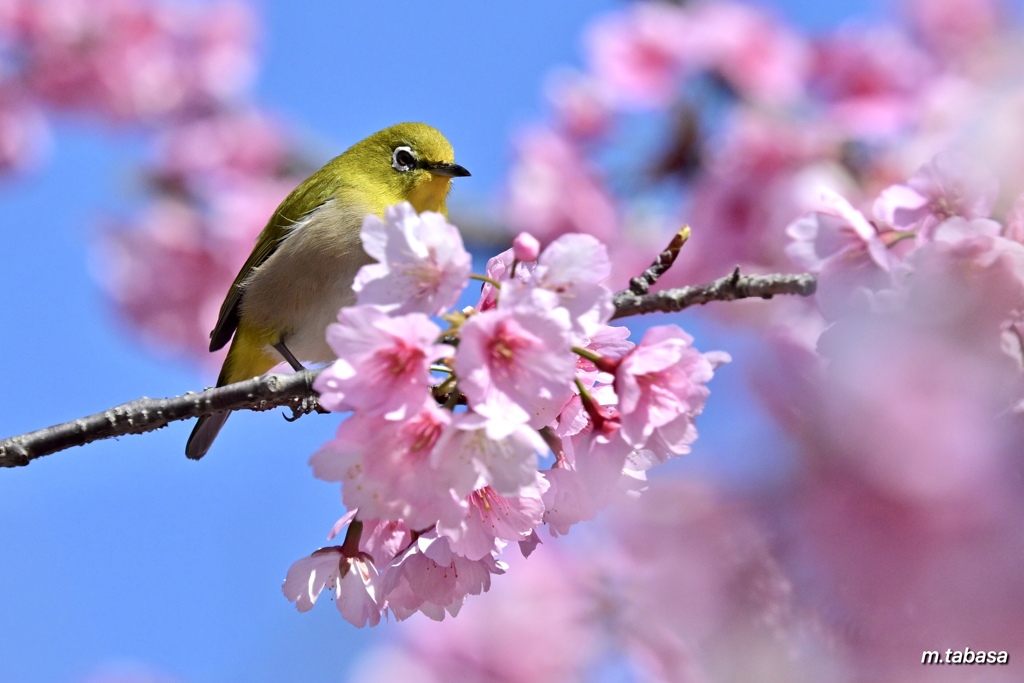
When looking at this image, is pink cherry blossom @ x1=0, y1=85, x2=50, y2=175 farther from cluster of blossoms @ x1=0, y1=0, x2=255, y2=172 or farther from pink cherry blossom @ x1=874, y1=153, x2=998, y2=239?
pink cherry blossom @ x1=874, y1=153, x2=998, y2=239

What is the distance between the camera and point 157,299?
24.3ft

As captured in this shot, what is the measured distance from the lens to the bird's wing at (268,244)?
3963mm

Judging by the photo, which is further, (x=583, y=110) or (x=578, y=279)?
(x=583, y=110)

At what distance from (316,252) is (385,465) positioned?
208 centimetres

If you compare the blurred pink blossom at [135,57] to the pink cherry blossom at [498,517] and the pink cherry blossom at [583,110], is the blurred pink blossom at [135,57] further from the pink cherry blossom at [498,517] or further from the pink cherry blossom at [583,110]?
the pink cherry blossom at [498,517]

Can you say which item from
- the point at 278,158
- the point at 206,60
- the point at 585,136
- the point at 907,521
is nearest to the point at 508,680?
the point at 907,521

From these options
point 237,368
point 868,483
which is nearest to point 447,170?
point 237,368

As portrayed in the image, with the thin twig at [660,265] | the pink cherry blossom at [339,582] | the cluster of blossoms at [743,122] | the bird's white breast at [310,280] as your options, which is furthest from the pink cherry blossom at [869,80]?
the pink cherry blossom at [339,582]

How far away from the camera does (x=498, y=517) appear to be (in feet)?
6.17

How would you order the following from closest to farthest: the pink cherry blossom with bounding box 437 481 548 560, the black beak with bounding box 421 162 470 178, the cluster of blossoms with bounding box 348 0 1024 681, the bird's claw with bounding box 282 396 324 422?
the cluster of blossoms with bounding box 348 0 1024 681 < the pink cherry blossom with bounding box 437 481 548 560 < the bird's claw with bounding box 282 396 324 422 < the black beak with bounding box 421 162 470 178

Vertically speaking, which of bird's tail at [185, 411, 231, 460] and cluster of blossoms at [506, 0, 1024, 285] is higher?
cluster of blossoms at [506, 0, 1024, 285]

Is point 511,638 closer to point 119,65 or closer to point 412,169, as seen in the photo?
point 412,169

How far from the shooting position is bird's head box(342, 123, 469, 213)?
4.03 meters

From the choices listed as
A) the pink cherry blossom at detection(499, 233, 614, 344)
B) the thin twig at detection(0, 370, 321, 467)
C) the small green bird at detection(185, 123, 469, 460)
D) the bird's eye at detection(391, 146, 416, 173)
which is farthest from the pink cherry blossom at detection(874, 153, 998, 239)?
the bird's eye at detection(391, 146, 416, 173)
